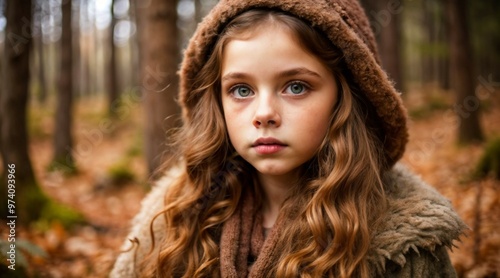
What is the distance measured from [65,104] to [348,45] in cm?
1114

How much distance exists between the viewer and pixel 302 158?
1.81m

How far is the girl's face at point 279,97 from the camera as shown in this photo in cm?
171

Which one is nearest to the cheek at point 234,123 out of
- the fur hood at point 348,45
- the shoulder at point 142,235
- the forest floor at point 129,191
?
the fur hood at point 348,45

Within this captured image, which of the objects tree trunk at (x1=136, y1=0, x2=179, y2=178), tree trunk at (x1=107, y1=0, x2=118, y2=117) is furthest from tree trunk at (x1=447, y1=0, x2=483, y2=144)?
tree trunk at (x1=107, y1=0, x2=118, y2=117)

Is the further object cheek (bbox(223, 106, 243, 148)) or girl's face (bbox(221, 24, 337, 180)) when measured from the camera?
cheek (bbox(223, 106, 243, 148))

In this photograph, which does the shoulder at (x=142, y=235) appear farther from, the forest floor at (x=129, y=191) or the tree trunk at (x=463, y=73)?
the tree trunk at (x=463, y=73)

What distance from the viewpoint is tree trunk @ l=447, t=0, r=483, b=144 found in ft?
27.3

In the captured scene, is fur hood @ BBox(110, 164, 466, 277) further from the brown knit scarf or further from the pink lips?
the pink lips

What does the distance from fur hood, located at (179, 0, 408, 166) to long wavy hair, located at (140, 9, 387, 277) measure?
0.04m

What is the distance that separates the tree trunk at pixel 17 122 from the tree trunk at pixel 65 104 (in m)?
6.08

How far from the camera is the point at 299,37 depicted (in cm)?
172

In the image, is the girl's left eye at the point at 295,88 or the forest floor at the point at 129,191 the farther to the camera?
the forest floor at the point at 129,191

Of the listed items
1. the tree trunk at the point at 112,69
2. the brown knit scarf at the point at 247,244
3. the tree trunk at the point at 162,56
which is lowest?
the brown knit scarf at the point at 247,244

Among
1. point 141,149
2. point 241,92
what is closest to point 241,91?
point 241,92
